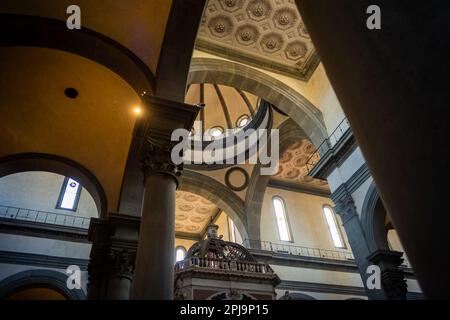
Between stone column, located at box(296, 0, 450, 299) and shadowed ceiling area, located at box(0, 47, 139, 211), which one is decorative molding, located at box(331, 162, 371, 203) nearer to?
shadowed ceiling area, located at box(0, 47, 139, 211)

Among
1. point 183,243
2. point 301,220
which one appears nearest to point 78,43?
point 301,220

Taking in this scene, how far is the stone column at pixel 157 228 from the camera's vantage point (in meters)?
3.51

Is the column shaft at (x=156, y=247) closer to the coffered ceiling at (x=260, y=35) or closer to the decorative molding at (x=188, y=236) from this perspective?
the coffered ceiling at (x=260, y=35)

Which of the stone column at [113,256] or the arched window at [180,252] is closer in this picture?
the stone column at [113,256]

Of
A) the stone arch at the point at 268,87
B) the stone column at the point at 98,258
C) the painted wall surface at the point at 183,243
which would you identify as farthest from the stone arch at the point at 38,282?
the painted wall surface at the point at 183,243

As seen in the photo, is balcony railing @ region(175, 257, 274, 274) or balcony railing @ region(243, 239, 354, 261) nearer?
balcony railing @ region(175, 257, 274, 274)

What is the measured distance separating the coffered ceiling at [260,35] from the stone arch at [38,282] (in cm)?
829


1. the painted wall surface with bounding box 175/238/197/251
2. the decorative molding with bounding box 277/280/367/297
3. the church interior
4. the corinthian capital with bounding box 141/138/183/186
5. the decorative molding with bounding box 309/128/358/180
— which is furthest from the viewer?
the painted wall surface with bounding box 175/238/197/251

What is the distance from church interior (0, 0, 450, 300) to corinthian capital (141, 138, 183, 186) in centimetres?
→ 2

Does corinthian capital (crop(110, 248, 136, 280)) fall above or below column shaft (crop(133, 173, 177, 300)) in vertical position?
above

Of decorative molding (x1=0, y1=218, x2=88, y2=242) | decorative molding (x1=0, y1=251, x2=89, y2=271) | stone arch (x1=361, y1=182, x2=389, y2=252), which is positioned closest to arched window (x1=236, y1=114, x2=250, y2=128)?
decorative molding (x1=0, y1=218, x2=88, y2=242)

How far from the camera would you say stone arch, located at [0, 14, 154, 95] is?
5340 millimetres
